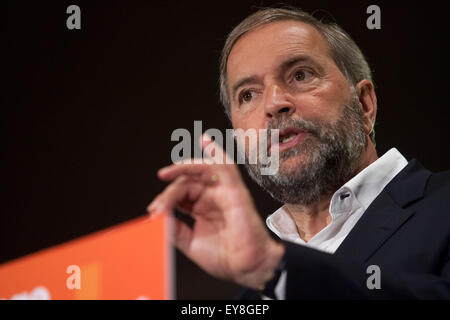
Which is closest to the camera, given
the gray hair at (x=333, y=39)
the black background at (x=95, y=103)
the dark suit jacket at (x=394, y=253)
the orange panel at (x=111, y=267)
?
the orange panel at (x=111, y=267)

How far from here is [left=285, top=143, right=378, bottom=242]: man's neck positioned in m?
1.60

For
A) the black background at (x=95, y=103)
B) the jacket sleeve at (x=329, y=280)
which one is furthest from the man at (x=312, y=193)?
the black background at (x=95, y=103)

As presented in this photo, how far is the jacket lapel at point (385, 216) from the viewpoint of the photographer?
3.96ft

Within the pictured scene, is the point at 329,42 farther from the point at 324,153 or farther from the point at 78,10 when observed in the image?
the point at 78,10

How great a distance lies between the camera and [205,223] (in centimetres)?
97

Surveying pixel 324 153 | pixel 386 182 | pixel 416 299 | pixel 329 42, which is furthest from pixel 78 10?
Answer: pixel 416 299

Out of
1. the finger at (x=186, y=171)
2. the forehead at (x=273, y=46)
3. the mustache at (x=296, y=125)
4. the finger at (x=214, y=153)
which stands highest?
the forehead at (x=273, y=46)

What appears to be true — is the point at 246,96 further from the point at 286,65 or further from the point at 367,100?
the point at 367,100

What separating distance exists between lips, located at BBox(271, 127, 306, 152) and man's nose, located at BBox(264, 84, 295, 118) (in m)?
0.05

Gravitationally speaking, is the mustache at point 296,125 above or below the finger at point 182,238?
above

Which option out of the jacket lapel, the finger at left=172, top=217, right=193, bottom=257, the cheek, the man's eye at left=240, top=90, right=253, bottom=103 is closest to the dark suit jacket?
the jacket lapel

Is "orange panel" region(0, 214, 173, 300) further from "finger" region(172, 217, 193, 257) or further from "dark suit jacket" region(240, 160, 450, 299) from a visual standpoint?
→ "dark suit jacket" region(240, 160, 450, 299)

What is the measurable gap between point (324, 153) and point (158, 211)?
2.59ft

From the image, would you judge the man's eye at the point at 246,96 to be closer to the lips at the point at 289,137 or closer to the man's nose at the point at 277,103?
the man's nose at the point at 277,103
